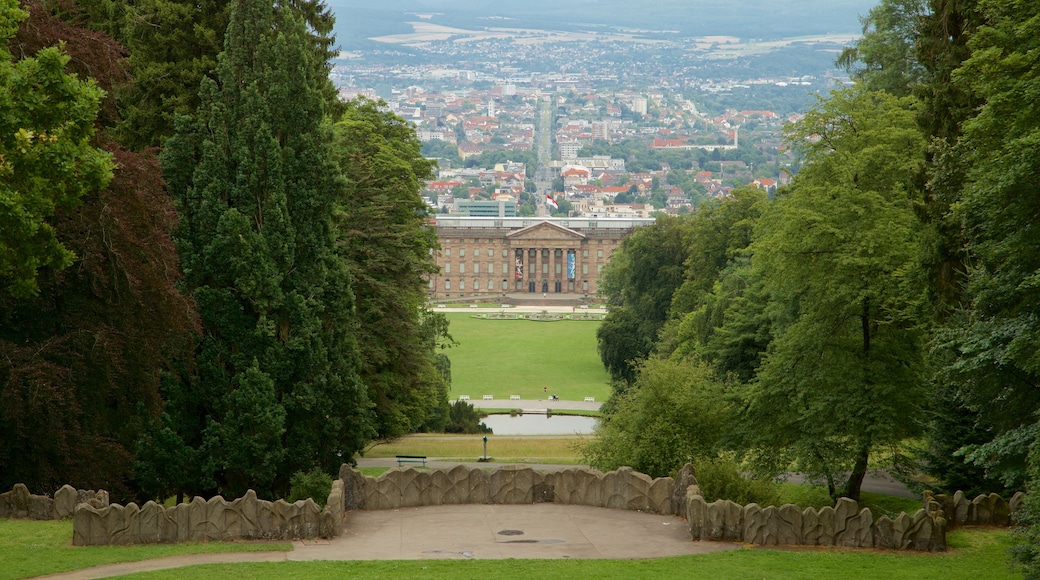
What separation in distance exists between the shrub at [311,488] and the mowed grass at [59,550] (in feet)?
14.5

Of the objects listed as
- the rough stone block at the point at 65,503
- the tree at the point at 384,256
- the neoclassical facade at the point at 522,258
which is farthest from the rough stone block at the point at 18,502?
the neoclassical facade at the point at 522,258

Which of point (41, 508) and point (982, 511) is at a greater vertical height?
point (41, 508)

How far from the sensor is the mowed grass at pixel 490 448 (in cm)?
3625

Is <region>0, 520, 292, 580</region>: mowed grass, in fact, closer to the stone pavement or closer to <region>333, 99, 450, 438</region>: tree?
the stone pavement

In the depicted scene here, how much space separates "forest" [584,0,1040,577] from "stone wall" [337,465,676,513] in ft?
3.40

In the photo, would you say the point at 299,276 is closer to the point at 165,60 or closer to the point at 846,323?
the point at 165,60

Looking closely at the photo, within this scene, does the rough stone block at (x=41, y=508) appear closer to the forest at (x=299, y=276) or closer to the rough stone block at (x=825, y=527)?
the forest at (x=299, y=276)

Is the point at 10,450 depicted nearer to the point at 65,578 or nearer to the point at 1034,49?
the point at 65,578

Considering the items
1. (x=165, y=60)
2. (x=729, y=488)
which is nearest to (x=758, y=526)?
(x=729, y=488)

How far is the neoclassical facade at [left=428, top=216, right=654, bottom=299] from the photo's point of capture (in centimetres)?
13600

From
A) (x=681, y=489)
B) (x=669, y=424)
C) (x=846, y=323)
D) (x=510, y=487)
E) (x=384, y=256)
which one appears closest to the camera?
(x=681, y=489)

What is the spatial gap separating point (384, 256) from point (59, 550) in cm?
1605

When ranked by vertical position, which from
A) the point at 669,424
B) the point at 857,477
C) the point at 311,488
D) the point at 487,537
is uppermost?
the point at 669,424

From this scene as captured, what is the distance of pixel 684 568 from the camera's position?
54.6 ft
